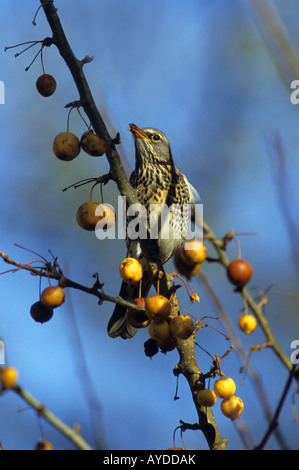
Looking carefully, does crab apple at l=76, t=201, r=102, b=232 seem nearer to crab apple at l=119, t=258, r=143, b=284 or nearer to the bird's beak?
crab apple at l=119, t=258, r=143, b=284

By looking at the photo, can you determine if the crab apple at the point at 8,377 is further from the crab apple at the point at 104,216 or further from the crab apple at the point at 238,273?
the crab apple at the point at 104,216

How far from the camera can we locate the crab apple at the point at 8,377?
1.79 metres

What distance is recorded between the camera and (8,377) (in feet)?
5.90

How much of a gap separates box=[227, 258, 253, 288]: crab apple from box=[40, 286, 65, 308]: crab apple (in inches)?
32.4

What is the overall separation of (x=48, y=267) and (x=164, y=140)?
2.90 meters

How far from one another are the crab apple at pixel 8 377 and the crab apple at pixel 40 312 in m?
0.72

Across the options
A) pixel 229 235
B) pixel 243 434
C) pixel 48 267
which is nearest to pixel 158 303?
pixel 48 267

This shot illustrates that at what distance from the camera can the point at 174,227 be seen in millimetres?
4531

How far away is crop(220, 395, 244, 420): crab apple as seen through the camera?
2379mm

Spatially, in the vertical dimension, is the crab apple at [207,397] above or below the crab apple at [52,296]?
below

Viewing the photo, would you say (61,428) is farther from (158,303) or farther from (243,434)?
(158,303)

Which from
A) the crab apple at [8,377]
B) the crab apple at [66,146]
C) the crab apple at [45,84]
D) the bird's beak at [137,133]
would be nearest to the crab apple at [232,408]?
the crab apple at [8,377]

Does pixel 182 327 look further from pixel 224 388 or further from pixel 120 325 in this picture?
pixel 120 325

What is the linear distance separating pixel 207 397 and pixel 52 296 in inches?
30.3
